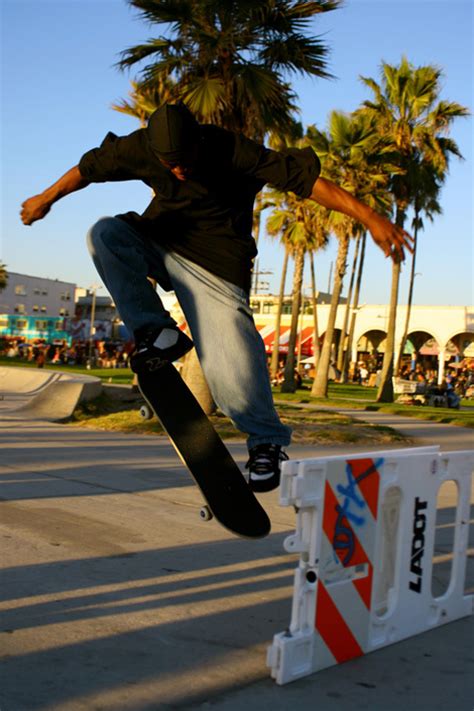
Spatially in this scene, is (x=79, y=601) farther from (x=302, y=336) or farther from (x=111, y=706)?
(x=302, y=336)

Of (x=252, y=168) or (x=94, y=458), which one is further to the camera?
(x=94, y=458)

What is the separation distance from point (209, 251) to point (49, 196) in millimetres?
896

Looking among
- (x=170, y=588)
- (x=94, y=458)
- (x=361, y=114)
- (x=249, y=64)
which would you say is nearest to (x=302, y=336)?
(x=361, y=114)

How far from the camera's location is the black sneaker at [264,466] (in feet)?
11.7

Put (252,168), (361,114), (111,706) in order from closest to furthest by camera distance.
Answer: (111,706) → (252,168) → (361,114)

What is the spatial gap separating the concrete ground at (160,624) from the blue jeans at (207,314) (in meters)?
0.93

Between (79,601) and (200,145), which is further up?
(200,145)

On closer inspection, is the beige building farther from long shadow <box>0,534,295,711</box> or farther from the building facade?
long shadow <box>0,534,295,711</box>

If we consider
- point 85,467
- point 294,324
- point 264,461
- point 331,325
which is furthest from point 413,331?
point 264,461

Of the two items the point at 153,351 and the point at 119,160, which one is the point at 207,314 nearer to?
the point at 153,351

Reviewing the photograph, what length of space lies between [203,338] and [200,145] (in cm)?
86

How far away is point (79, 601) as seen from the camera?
3.62 metres

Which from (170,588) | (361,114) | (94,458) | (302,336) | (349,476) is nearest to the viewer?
(349,476)

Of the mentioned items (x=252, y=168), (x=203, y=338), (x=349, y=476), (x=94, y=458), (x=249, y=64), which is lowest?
(x=94, y=458)
